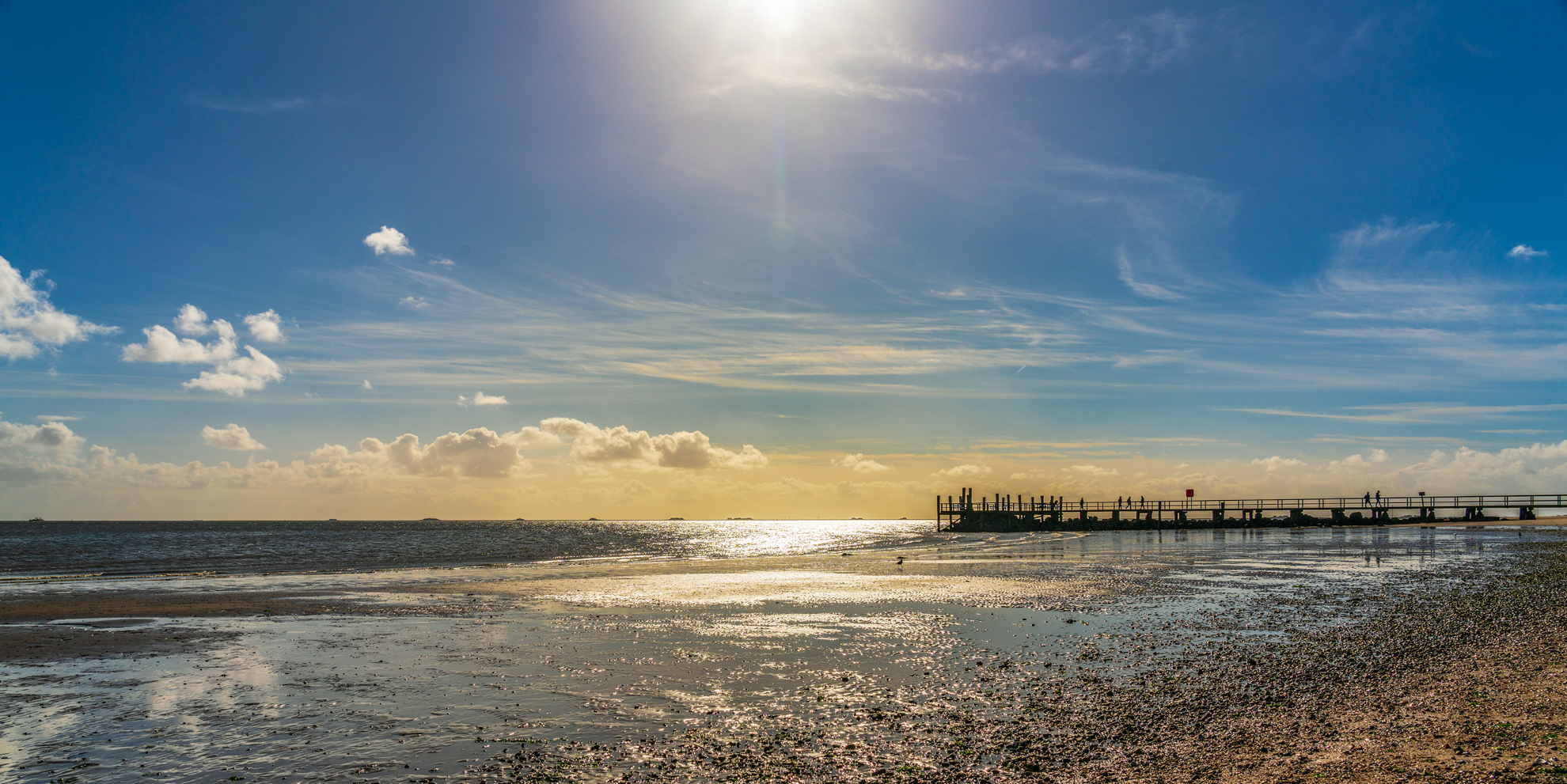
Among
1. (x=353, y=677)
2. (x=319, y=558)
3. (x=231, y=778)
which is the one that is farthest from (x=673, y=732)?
(x=319, y=558)

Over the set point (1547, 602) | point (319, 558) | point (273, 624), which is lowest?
point (319, 558)

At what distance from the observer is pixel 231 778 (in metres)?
10.4

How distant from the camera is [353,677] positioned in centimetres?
1580

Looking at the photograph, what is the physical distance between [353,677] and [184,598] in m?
21.4

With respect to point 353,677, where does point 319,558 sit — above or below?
below

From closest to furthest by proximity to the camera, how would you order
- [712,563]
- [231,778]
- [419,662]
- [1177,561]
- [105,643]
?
[231,778] → [419,662] → [105,643] → [1177,561] → [712,563]

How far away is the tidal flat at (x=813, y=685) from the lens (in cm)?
1032

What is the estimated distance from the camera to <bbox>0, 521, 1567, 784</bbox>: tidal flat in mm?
10320

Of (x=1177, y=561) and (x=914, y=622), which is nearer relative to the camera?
(x=914, y=622)

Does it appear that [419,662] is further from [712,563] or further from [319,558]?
[319,558]

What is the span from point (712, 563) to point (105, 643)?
35130 mm

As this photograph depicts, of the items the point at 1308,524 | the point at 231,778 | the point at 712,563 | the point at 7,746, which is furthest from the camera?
the point at 1308,524

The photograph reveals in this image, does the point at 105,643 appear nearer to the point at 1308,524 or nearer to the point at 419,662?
the point at 419,662

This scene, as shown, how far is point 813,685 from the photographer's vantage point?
14.5 metres
